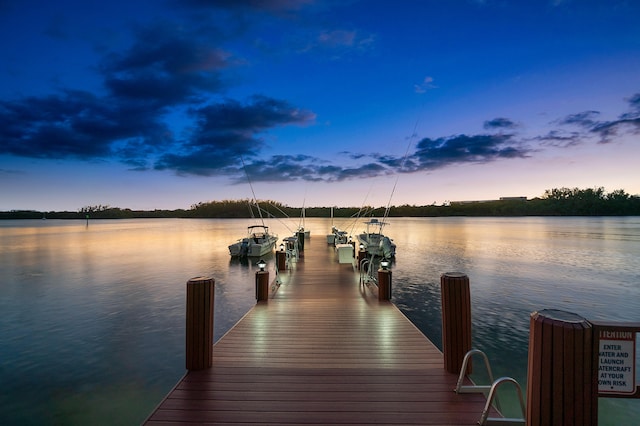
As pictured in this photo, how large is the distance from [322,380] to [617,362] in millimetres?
2756

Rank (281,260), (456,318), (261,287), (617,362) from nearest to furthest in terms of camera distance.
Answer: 1. (617,362)
2. (456,318)
3. (261,287)
4. (281,260)

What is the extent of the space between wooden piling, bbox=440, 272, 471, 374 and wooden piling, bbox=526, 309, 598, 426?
168 centimetres

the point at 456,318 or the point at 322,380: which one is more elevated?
the point at 456,318

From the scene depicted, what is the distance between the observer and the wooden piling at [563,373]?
2.10m

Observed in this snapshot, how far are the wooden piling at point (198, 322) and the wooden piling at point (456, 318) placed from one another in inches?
115

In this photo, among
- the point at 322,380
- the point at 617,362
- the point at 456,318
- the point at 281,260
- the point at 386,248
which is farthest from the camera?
the point at 386,248

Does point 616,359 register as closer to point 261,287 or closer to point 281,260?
point 261,287

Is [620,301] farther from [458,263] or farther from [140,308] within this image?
[140,308]

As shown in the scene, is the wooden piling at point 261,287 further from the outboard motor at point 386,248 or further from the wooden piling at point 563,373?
the outboard motor at point 386,248

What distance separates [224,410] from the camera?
10.2 ft

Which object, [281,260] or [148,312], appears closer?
[148,312]

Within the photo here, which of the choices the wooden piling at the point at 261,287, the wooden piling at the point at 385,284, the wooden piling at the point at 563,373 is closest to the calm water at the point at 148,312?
the wooden piling at the point at 261,287

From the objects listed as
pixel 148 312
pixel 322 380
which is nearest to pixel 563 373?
pixel 322 380

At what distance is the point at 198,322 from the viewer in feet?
13.0
